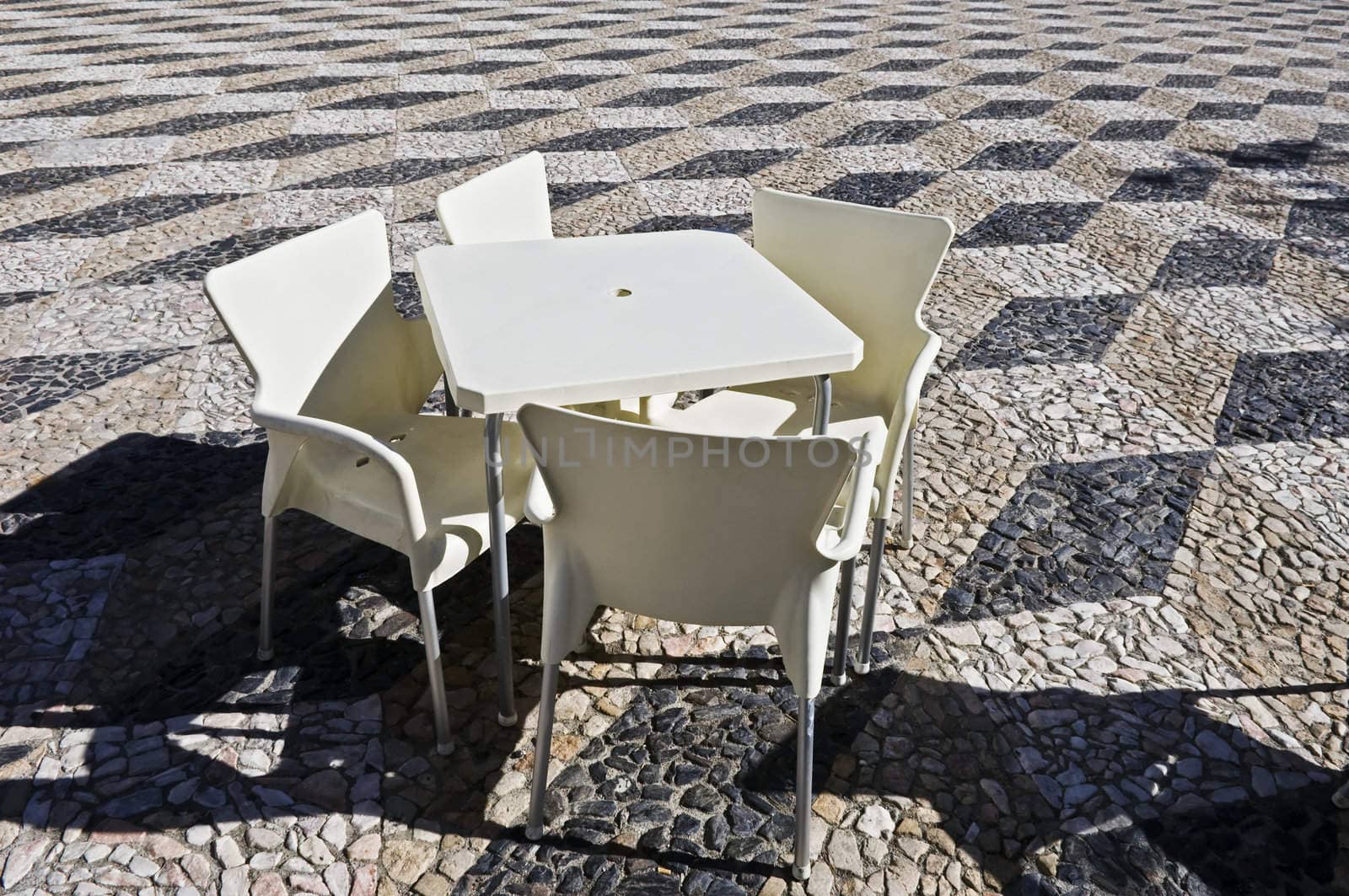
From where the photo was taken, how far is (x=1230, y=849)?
5.83 ft

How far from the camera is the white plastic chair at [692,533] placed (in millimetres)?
1429

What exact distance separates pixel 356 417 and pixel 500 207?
0.71m

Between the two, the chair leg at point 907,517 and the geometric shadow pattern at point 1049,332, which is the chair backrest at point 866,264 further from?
the geometric shadow pattern at point 1049,332

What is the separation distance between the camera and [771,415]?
7.79 ft

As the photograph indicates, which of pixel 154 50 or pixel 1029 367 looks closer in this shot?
pixel 1029 367

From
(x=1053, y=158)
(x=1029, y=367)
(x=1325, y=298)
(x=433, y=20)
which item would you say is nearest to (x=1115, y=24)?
(x=1053, y=158)

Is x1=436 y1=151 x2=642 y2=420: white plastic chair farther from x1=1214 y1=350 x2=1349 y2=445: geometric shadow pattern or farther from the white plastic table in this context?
x1=1214 y1=350 x2=1349 y2=445: geometric shadow pattern

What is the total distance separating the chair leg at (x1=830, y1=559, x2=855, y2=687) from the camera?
2039mm

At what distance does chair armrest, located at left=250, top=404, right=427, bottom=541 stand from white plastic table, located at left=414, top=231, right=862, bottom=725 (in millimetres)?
134

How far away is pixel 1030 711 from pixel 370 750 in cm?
124

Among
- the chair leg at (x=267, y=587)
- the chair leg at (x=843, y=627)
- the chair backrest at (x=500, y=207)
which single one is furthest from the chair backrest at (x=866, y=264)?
the chair leg at (x=267, y=587)

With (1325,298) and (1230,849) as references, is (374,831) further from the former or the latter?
(1325,298)

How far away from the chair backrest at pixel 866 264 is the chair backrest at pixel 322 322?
90 centimetres

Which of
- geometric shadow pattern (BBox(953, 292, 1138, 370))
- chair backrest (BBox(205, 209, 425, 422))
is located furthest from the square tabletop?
geometric shadow pattern (BBox(953, 292, 1138, 370))
